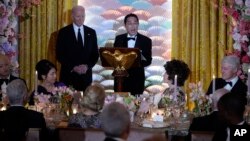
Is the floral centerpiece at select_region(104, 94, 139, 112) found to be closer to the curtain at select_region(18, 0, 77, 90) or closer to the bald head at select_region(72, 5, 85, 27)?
the bald head at select_region(72, 5, 85, 27)

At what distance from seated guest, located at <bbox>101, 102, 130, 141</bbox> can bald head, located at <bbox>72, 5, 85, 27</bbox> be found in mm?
4005

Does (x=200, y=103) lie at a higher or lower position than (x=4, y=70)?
lower

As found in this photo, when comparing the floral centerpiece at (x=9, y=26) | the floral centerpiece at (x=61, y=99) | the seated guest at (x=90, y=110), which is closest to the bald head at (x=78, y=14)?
the floral centerpiece at (x=9, y=26)

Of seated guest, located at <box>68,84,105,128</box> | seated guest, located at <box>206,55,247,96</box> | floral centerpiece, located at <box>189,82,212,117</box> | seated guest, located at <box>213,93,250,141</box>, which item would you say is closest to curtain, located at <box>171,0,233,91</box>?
seated guest, located at <box>206,55,247,96</box>

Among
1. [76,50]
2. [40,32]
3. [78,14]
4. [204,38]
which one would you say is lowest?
[76,50]

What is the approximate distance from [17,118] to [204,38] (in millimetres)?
3753

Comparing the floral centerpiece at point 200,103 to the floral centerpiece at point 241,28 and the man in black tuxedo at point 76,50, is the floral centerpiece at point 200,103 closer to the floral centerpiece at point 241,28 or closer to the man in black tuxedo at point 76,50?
the floral centerpiece at point 241,28

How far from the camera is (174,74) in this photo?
6.05 meters

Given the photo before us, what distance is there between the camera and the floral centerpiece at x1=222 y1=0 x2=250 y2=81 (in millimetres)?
6773

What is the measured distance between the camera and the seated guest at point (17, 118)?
4.33 metres

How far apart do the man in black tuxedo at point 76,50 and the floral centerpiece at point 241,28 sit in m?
1.62

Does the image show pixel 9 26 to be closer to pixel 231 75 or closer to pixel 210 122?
pixel 231 75

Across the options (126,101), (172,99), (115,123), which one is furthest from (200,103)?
(115,123)

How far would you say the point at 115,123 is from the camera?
135 inches
